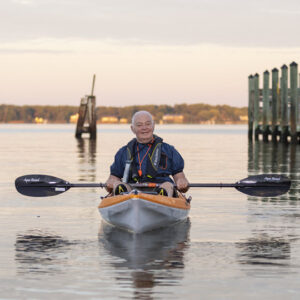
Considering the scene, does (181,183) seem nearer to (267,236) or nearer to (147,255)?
(267,236)

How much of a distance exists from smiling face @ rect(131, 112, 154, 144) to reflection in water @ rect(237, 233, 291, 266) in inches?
76.3

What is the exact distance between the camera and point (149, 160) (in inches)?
479

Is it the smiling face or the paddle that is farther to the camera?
the paddle

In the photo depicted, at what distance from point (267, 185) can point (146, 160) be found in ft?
7.06

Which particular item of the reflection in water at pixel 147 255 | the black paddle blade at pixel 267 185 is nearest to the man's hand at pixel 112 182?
the reflection in water at pixel 147 255

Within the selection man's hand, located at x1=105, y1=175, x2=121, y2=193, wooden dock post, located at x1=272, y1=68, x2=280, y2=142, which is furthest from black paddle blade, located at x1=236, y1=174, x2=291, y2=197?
wooden dock post, located at x1=272, y1=68, x2=280, y2=142

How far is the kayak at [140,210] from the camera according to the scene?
11.1 metres

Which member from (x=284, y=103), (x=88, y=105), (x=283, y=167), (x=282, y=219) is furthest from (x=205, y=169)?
(x=88, y=105)

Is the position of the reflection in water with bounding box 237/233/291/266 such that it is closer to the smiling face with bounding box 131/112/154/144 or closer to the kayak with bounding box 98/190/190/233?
the kayak with bounding box 98/190/190/233

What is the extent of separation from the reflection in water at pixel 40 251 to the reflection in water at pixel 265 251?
195cm

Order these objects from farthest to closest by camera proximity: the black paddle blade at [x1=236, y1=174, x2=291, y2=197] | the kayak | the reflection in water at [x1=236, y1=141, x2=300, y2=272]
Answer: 1. the black paddle blade at [x1=236, y1=174, x2=291, y2=197]
2. the kayak
3. the reflection in water at [x1=236, y1=141, x2=300, y2=272]

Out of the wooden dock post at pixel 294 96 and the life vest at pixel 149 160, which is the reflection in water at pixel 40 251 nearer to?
the life vest at pixel 149 160

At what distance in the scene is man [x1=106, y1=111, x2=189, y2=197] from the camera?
11953mm

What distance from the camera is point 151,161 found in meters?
12.1
